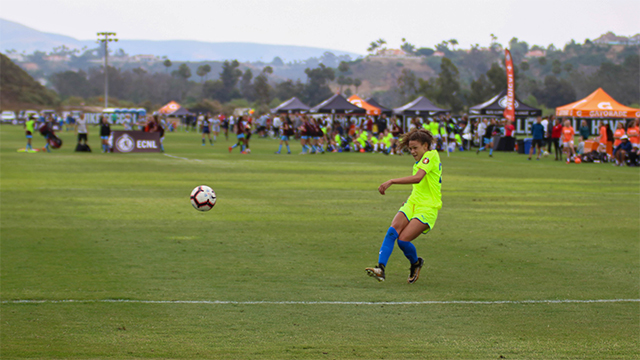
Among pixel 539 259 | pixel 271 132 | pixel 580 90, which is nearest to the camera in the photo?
pixel 539 259

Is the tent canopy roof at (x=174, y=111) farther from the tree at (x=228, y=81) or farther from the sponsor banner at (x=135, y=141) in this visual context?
the tree at (x=228, y=81)

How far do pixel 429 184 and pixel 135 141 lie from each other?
28930mm

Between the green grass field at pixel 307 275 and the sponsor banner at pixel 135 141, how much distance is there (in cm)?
1639

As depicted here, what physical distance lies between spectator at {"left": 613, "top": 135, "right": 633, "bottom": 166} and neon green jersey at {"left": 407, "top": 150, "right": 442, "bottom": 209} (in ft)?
76.0

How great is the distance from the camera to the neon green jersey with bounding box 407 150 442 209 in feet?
25.9

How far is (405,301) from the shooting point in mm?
7543

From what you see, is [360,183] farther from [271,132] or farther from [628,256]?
[271,132]

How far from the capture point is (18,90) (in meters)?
132

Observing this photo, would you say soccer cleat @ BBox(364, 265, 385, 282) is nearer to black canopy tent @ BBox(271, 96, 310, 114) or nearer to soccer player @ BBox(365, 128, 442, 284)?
soccer player @ BBox(365, 128, 442, 284)

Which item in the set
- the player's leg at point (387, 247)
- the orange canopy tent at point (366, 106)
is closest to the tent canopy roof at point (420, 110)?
the orange canopy tent at point (366, 106)

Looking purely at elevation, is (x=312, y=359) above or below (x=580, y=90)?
below

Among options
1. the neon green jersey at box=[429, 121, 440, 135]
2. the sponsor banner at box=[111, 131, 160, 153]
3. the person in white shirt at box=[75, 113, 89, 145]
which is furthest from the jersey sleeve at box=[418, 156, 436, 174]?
the neon green jersey at box=[429, 121, 440, 135]

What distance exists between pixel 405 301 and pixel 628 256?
442 cm

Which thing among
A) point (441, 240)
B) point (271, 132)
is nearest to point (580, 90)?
point (271, 132)
